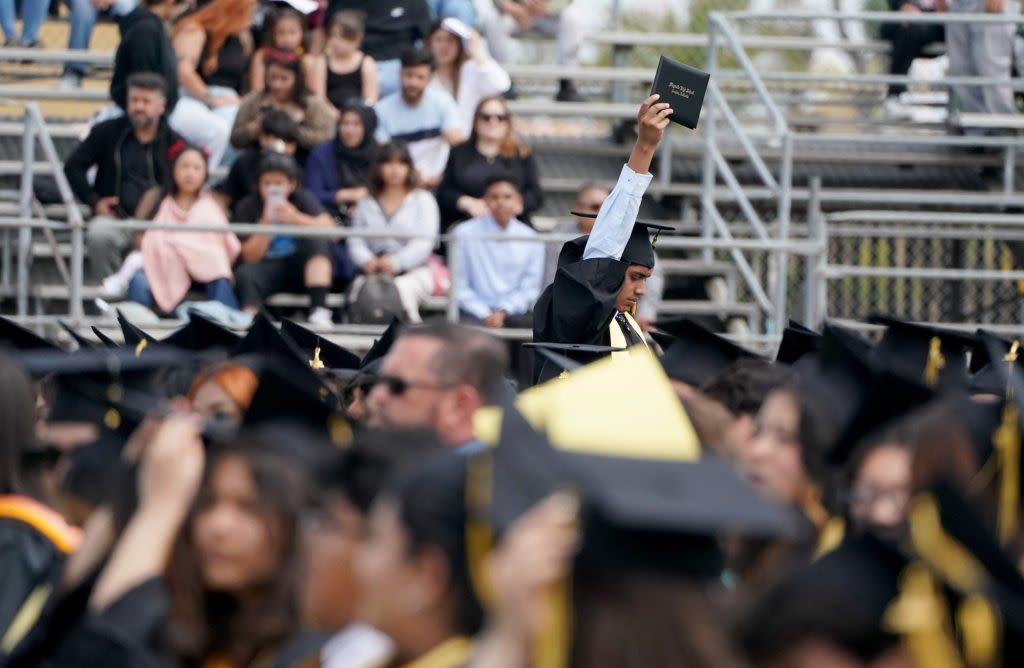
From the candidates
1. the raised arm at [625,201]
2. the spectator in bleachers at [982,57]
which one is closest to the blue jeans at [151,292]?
the raised arm at [625,201]

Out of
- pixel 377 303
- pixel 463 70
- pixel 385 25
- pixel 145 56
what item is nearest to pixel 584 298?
pixel 377 303

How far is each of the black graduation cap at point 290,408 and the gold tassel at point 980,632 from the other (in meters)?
2.36

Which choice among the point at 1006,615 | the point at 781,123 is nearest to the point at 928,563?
the point at 1006,615

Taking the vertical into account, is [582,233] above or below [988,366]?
below

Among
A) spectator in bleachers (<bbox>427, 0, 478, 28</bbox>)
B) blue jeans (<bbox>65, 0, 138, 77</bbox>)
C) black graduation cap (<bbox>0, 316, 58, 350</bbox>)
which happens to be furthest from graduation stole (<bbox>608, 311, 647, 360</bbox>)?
blue jeans (<bbox>65, 0, 138, 77</bbox>)

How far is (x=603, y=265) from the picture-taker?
7.41m

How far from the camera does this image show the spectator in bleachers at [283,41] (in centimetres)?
1291

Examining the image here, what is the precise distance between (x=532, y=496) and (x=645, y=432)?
27cm

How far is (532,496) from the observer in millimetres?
3424

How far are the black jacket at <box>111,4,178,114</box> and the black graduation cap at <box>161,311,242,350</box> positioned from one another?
5196mm

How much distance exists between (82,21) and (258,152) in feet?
10.1

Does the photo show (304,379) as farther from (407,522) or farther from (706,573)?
(706,573)

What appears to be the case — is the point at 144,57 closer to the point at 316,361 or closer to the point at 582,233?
the point at 582,233

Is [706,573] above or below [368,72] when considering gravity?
above
